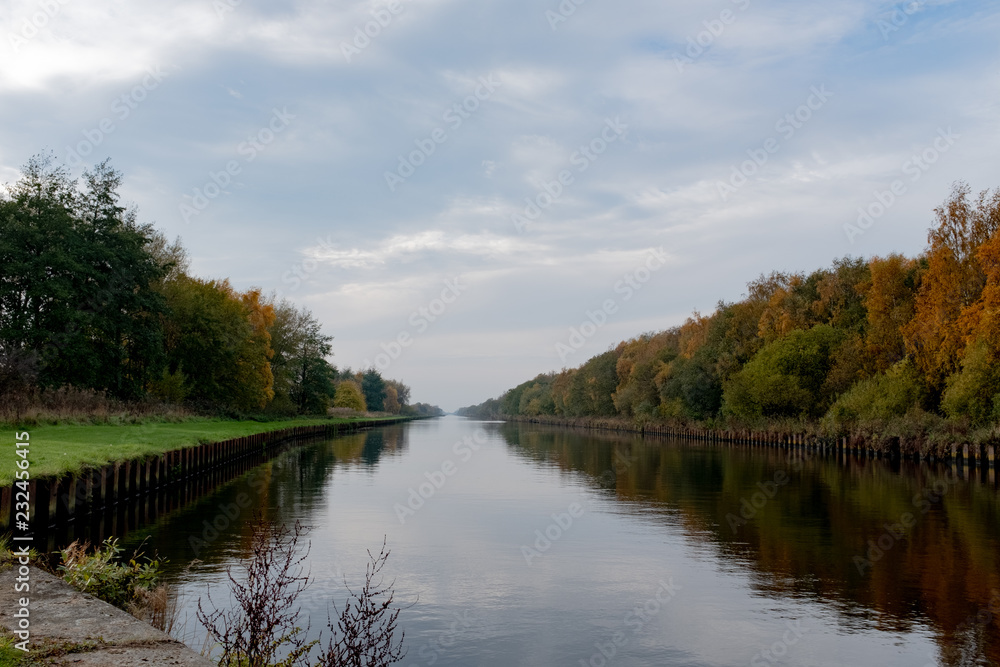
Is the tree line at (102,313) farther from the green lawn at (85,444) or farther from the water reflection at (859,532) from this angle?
the water reflection at (859,532)

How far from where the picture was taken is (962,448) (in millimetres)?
41875

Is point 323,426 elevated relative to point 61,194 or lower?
lower

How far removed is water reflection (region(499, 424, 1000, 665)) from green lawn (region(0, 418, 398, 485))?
1597cm

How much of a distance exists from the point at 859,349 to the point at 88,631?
62.6 metres

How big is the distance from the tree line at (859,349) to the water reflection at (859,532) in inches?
348

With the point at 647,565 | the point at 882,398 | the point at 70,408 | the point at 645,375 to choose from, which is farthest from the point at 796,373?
the point at 70,408

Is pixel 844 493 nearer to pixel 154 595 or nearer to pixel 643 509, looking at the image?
pixel 643 509

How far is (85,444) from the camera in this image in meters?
23.7

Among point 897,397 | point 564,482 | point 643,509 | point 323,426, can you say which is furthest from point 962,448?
point 323,426

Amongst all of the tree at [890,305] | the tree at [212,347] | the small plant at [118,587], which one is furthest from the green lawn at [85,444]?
the tree at [890,305]

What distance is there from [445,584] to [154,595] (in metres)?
5.79

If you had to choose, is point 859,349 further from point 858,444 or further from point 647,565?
point 647,565

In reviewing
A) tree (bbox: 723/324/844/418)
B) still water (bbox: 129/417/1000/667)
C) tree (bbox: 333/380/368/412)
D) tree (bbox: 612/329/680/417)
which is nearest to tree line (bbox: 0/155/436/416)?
still water (bbox: 129/417/1000/667)

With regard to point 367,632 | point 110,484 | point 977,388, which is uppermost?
point 977,388
